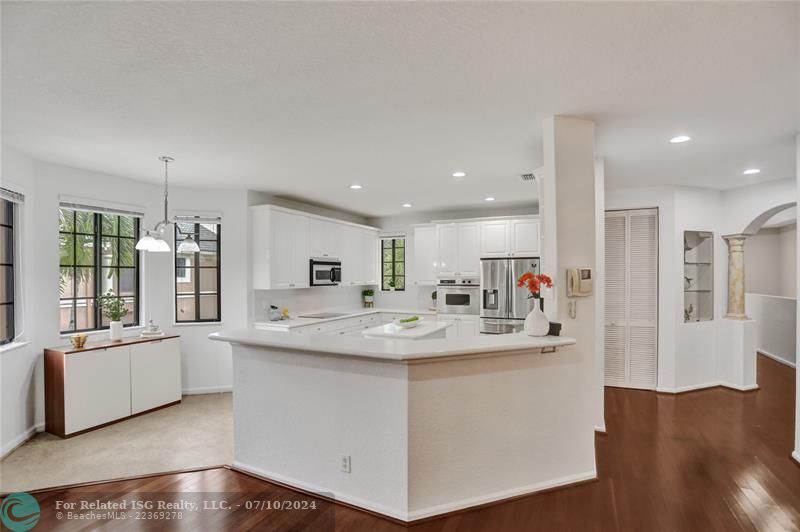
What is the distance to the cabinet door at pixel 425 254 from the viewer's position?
22.2 feet

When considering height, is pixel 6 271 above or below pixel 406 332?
above

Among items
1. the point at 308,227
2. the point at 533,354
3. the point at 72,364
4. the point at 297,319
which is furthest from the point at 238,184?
the point at 533,354

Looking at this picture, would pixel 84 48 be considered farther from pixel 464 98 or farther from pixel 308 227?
pixel 308 227

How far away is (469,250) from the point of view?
6383mm

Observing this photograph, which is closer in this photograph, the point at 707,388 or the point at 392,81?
the point at 392,81

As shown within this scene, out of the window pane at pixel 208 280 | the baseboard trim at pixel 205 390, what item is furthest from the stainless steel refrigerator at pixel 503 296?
the window pane at pixel 208 280

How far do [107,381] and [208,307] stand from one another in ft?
4.53

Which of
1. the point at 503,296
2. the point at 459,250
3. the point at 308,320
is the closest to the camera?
the point at 308,320

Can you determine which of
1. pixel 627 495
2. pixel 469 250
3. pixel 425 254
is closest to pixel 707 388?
pixel 627 495

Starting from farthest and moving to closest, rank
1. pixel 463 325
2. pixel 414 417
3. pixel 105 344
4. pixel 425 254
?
pixel 425 254 < pixel 463 325 < pixel 105 344 < pixel 414 417

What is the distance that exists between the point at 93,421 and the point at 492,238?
5.35 m

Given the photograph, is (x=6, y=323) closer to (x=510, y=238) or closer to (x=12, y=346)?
(x=12, y=346)

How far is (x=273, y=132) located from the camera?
310 centimetres

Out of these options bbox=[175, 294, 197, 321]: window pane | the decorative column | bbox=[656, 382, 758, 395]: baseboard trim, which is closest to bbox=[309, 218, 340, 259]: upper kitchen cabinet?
bbox=[175, 294, 197, 321]: window pane
